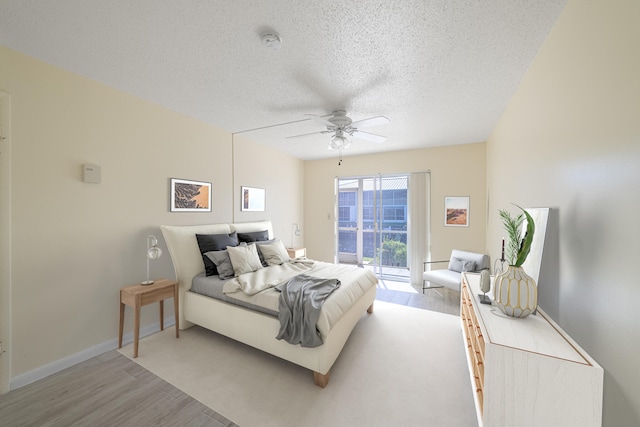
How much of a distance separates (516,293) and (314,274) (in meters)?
2.02

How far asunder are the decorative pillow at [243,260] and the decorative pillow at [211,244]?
21cm

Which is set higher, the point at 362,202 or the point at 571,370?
the point at 362,202

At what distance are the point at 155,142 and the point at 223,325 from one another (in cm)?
235

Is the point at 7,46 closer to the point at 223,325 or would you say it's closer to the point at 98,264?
the point at 98,264

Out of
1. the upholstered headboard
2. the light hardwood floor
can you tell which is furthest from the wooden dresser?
the upholstered headboard

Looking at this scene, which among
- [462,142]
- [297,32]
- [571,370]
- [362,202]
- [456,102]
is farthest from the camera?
[362,202]

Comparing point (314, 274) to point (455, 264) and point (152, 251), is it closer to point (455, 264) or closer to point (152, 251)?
point (152, 251)

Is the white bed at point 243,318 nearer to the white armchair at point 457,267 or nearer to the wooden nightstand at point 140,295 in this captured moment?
the wooden nightstand at point 140,295

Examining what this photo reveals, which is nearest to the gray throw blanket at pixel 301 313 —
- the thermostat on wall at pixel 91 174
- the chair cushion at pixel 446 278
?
the thermostat on wall at pixel 91 174

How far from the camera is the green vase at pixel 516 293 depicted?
1.52 m

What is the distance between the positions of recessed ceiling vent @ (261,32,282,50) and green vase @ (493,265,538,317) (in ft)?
7.65

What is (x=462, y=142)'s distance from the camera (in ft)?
14.0

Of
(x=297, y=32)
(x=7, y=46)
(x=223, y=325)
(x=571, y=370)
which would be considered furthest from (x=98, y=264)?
(x=571, y=370)

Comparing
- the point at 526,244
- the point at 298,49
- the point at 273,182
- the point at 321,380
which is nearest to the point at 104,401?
the point at 321,380
